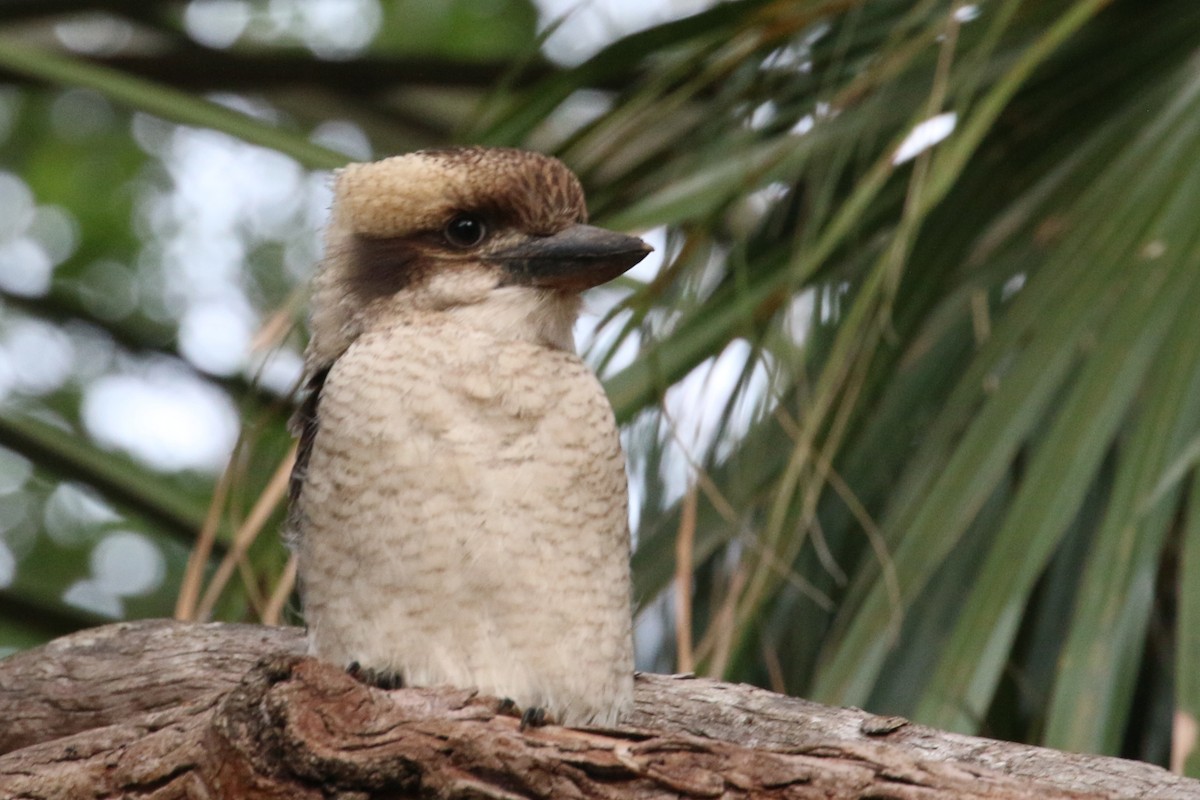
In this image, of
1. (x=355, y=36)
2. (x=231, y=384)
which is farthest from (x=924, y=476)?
(x=355, y=36)

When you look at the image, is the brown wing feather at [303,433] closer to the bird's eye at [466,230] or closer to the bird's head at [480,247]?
the bird's head at [480,247]

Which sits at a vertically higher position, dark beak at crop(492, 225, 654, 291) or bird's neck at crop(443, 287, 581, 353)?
dark beak at crop(492, 225, 654, 291)

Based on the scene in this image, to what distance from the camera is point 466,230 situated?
2.08 meters

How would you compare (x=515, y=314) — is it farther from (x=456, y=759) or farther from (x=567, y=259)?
(x=456, y=759)

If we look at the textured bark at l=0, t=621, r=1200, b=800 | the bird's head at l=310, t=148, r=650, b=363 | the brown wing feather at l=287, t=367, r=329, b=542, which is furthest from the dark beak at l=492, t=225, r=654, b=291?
the textured bark at l=0, t=621, r=1200, b=800

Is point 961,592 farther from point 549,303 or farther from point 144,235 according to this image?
point 144,235

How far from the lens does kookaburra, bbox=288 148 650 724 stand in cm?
185

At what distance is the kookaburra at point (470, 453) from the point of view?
185 centimetres

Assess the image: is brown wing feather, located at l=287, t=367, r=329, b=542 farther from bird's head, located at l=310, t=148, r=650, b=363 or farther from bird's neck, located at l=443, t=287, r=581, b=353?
bird's neck, located at l=443, t=287, r=581, b=353

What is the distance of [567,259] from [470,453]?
0.31 meters

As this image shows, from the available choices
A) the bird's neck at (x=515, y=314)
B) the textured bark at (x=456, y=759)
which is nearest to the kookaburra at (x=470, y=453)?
the bird's neck at (x=515, y=314)

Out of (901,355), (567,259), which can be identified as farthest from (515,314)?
(901,355)

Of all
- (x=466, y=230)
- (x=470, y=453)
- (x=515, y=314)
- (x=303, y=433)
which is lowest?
(x=470, y=453)

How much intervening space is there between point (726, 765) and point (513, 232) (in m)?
0.83
